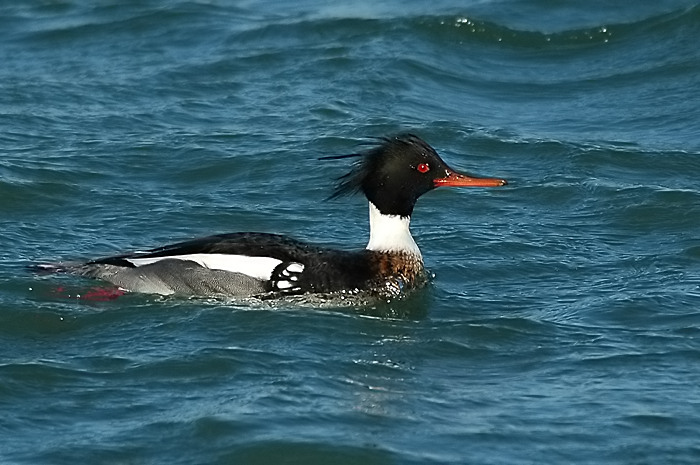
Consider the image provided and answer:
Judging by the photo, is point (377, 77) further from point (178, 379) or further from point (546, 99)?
point (178, 379)

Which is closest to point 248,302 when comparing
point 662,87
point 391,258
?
point 391,258

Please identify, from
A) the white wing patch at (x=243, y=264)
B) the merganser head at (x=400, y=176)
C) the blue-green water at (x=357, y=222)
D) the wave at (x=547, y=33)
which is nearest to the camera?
the blue-green water at (x=357, y=222)

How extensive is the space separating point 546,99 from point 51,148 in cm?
544

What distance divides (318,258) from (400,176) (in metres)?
0.91

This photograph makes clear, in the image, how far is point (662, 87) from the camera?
16734 millimetres

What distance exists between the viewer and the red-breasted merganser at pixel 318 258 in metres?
10.5

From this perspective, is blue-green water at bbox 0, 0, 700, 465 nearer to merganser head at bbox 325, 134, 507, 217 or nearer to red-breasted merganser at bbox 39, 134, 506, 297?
red-breasted merganser at bbox 39, 134, 506, 297

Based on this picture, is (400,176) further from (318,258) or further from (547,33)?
(547,33)

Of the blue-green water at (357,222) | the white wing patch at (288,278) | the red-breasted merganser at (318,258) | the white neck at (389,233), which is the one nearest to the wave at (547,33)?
the blue-green water at (357,222)

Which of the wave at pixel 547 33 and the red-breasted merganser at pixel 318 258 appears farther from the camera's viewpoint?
the wave at pixel 547 33

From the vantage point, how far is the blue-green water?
8383 mm

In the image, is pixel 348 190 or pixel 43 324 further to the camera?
pixel 348 190

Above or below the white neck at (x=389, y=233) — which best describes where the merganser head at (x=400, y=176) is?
above

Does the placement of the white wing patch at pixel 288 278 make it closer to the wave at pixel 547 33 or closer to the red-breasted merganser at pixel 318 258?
the red-breasted merganser at pixel 318 258
